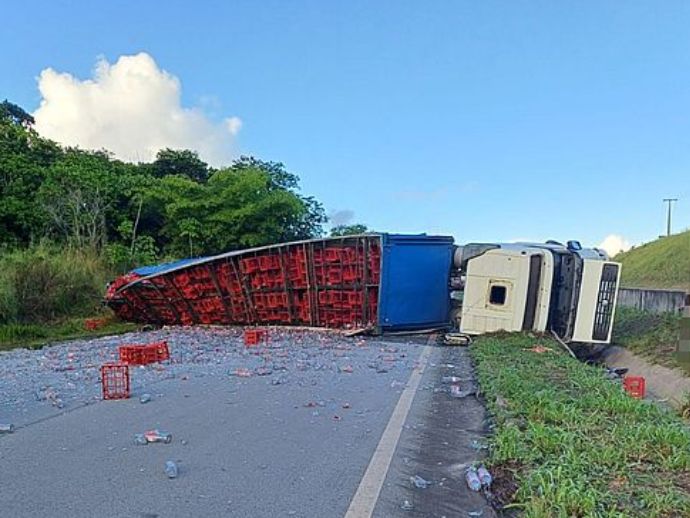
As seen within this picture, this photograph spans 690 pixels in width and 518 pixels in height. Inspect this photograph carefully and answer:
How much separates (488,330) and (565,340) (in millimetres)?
1678

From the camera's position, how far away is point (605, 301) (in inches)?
533

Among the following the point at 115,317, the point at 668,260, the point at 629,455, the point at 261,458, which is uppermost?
the point at 668,260

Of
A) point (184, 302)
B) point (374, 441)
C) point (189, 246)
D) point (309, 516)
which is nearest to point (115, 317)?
point (184, 302)

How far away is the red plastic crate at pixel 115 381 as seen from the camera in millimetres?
6977

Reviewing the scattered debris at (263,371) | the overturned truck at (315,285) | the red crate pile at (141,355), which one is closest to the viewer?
the scattered debris at (263,371)

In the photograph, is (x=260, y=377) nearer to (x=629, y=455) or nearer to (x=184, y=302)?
(x=629, y=455)

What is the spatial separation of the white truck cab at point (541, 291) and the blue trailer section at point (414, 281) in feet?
4.51

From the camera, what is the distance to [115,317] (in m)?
20.1

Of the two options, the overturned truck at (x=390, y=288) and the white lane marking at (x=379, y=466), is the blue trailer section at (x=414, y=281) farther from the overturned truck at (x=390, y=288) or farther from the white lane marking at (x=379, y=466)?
the white lane marking at (x=379, y=466)

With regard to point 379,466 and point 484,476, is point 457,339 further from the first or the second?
point 484,476

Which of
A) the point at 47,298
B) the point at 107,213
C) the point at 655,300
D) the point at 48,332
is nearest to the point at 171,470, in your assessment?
the point at 48,332

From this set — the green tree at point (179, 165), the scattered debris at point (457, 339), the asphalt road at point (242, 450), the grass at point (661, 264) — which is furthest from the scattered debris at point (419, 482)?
the green tree at point (179, 165)

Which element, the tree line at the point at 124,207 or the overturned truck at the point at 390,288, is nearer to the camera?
the overturned truck at the point at 390,288

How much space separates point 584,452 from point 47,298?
1787 centimetres
